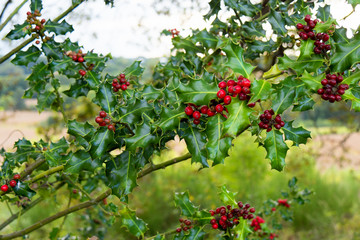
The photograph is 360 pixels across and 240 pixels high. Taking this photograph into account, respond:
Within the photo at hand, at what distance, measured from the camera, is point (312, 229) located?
4.81 metres

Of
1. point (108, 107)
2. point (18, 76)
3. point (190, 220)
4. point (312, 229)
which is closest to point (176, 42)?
point (108, 107)

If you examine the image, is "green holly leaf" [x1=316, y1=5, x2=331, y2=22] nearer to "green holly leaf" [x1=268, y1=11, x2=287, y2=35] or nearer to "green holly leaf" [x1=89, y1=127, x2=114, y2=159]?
"green holly leaf" [x1=268, y1=11, x2=287, y2=35]

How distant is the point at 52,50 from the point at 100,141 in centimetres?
56

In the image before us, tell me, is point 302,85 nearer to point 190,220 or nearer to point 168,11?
point 190,220

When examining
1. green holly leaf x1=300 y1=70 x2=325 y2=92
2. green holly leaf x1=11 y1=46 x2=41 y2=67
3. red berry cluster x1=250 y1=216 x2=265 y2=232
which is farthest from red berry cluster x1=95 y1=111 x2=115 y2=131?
red berry cluster x1=250 y1=216 x2=265 y2=232

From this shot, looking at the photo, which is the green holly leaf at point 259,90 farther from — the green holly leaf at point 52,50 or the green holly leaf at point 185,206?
the green holly leaf at point 52,50

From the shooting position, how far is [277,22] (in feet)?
3.77

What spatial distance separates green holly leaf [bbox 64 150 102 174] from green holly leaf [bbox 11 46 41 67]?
475mm

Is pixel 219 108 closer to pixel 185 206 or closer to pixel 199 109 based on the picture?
pixel 199 109

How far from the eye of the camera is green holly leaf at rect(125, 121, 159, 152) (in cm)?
79

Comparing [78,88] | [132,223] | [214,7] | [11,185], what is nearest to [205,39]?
[214,7]

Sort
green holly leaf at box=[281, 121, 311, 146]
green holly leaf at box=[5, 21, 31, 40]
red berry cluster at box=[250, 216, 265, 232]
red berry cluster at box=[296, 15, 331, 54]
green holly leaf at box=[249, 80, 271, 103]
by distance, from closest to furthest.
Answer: green holly leaf at box=[249, 80, 271, 103], red berry cluster at box=[296, 15, 331, 54], green holly leaf at box=[281, 121, 311, 146], green holly leaf at box=[5, 21, 31, 40], red berry cluster at box=[250, 216, 265, 232]

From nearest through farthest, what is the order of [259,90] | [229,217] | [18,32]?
[259,90]
[229,217]
[18,32]

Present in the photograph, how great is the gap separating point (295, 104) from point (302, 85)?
56 millimetres
